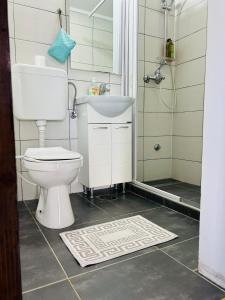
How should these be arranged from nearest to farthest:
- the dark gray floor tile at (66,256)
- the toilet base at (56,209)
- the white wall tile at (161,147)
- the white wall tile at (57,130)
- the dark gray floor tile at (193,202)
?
the dark gray floor tile at (66,256), the toilet base at (56,209), the dark gray floor tile at (193,202), the white wall tile at (57,130), the white wall tile at (161,147)

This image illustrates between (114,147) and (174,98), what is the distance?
91 cm

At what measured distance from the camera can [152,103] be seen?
89.0 inches

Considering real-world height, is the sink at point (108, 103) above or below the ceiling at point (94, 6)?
below

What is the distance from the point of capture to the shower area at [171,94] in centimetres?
213

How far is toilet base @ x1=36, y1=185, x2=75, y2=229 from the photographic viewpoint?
140 cm

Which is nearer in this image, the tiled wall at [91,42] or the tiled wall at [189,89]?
the tiled wall at [91,42]

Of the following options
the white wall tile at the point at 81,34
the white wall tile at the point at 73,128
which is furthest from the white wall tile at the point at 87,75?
the white wall tile at the point at 73,128

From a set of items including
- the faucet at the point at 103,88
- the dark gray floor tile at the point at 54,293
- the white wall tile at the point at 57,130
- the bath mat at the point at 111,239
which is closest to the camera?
Result: the dark gray floor tile at the point at 54,293

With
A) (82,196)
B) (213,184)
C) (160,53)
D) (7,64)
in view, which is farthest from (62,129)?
(7,64)

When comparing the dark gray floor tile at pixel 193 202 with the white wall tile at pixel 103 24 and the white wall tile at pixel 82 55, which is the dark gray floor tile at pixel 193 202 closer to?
the white wall tile at pixel 82 55

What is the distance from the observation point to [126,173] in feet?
6.70

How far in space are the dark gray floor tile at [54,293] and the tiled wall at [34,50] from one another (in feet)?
3.66

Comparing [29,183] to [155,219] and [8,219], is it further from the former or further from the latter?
[8,219]

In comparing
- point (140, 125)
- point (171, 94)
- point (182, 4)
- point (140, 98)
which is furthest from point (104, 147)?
point (182, 4)
